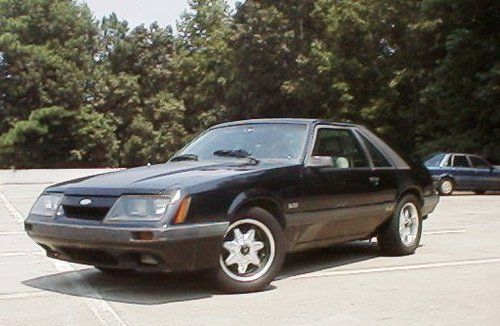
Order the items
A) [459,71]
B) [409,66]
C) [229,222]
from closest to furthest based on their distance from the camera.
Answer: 1. [229,222]
2. [459,71]
3. [409,66]

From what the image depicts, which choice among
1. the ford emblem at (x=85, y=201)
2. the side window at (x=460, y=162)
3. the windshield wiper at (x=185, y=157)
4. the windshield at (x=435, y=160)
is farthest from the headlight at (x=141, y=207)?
the side window at (x=460, y=162)

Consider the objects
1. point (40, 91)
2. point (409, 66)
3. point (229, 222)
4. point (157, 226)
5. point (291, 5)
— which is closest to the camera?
point (157, 226)

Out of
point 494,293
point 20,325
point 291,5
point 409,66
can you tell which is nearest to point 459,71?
point 409,66

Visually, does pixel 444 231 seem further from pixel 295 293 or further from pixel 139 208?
pixel 139 208

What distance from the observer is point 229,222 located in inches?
224

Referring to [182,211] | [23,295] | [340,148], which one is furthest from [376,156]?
[23,295]

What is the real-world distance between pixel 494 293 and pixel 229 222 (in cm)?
232

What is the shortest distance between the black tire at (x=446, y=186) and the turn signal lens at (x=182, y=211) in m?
18.6

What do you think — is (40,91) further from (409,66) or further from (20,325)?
(20,325)

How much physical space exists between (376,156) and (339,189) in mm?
1055

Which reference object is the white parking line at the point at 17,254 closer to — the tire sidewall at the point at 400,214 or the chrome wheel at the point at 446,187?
the tire sidewall at the point at 400,214

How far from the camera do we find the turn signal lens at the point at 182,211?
5.38 m

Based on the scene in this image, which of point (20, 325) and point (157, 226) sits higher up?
point (157, 226)

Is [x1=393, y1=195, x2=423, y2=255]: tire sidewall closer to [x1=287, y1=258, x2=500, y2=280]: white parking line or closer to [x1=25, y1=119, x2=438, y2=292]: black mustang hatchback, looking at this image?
[x1=25, y1=119, x2=438, y2=292]: black mustang hatchback
